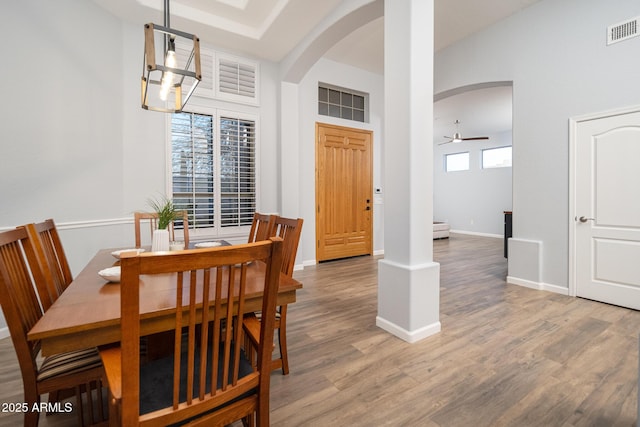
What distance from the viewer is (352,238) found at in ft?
17.9

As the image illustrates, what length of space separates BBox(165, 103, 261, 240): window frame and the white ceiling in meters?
0.91

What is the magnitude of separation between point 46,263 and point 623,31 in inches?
204

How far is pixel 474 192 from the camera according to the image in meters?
8.88

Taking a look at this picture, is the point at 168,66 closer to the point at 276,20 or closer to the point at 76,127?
the point at 76,127

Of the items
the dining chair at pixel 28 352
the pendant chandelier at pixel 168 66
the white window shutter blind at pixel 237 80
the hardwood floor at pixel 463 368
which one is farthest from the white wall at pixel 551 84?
the dining chair at pixel 28 352

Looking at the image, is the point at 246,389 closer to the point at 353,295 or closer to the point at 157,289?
the point at 157,289

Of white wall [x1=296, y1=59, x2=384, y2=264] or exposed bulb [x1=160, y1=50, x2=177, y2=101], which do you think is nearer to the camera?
exposed bulb [x1=160, y1=50, x2=177, y2=101]

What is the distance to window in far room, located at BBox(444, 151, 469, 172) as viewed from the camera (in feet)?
30.4

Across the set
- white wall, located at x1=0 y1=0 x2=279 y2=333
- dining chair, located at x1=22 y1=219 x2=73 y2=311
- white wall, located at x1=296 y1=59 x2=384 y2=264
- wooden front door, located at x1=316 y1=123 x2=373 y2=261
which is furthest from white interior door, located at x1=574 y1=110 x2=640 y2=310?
dining chair, located at x1=22 y1=219 x2=73 y2=311

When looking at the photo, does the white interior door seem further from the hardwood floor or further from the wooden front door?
the wooden front door

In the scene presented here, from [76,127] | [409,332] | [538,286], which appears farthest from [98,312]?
[538,286]

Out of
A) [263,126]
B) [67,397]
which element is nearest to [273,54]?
[263,126]

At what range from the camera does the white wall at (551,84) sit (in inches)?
122

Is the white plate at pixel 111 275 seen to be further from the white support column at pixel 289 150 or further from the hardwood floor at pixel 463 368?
the white support column at pixel 289 150
